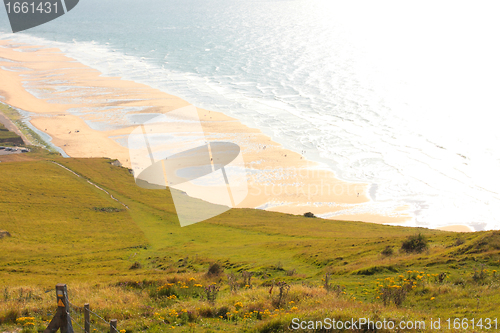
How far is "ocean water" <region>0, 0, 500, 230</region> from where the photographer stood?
58.5 m

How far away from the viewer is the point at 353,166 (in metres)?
64.3

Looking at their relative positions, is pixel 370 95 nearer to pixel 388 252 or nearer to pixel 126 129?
pixel 126 129

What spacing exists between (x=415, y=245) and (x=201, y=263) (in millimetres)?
14479

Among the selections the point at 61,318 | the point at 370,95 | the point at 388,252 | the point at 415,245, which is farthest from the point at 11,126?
the point at 61,318

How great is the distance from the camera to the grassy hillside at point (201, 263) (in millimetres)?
12562

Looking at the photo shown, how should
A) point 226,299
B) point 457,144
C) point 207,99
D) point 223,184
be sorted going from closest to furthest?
1. point 226,299
2. point 223,184
3. point 457,144
4. point 207,99

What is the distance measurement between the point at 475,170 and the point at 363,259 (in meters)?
49.0

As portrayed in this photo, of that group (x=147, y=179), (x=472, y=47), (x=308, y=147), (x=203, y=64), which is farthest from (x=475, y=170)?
(x=472, y=47)

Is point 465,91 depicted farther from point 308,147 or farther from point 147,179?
point 147,179

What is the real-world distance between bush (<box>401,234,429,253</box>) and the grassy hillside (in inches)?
8.6

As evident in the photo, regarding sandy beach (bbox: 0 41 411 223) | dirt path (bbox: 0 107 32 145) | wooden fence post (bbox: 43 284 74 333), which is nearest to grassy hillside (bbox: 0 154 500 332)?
wooden fence post (bbox: 43 284 74 333)

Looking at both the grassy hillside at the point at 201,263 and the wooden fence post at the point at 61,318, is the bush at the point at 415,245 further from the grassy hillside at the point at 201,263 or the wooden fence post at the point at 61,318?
the wooden fence post at the point at 61,318

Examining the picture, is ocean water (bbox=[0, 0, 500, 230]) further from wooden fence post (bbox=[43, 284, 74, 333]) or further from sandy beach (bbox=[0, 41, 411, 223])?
wooden fence post (bbox=[43, 284, 74, 333])

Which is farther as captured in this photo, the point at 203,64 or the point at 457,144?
the point at 203,64
